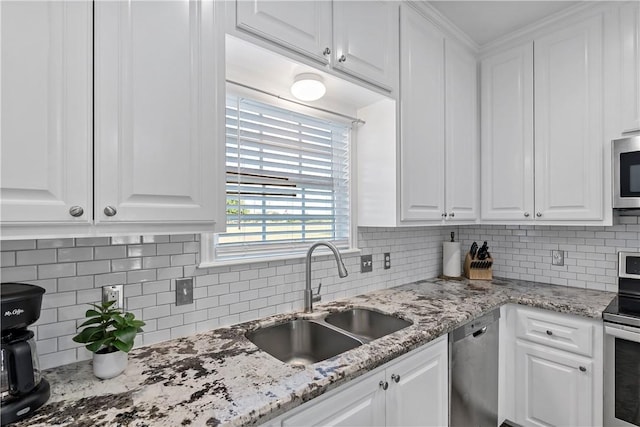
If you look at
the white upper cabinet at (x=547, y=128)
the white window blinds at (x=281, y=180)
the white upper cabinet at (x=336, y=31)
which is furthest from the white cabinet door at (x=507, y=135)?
the white window blinds at (x=281, y=180)

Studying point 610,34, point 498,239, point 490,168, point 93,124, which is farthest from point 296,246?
point 610,34

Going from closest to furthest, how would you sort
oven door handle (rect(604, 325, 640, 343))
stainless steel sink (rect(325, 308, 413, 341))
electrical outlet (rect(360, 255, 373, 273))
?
1. oven door handle (rect(604, 325, 640, 343))
2. stainless steel sink (rect(325, 308, 413, 341))
3. electrical outlet (rect(360, 255, 373, 273))

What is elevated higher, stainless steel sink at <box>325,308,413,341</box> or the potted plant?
the potted plant

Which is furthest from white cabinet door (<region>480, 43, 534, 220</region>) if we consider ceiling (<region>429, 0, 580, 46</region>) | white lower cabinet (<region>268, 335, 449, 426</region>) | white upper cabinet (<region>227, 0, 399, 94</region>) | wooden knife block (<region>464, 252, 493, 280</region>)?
white lower cabinet (<region>268, 335, 449, 426</region>)

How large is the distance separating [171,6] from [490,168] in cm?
Result: 222

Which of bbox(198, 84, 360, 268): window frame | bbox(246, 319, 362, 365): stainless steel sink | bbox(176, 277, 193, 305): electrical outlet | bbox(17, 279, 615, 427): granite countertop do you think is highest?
bbox(198, 84, 360, 268): window frame

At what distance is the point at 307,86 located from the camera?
5.14 feet

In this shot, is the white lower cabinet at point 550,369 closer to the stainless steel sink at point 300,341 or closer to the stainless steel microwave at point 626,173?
the stainless steel microwave at point 626,173

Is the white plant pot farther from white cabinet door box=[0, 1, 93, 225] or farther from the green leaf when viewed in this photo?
white cabinet door box=[0, 1, 93, 225]

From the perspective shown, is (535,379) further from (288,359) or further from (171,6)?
(171,6)

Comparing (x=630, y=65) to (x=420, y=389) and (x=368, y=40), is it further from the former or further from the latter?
(x=420, y=389)

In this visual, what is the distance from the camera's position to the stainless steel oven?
61.6 inches

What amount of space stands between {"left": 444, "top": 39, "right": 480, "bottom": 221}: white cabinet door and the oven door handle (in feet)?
3.12

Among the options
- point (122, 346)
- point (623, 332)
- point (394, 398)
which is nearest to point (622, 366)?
point (623, 332)
